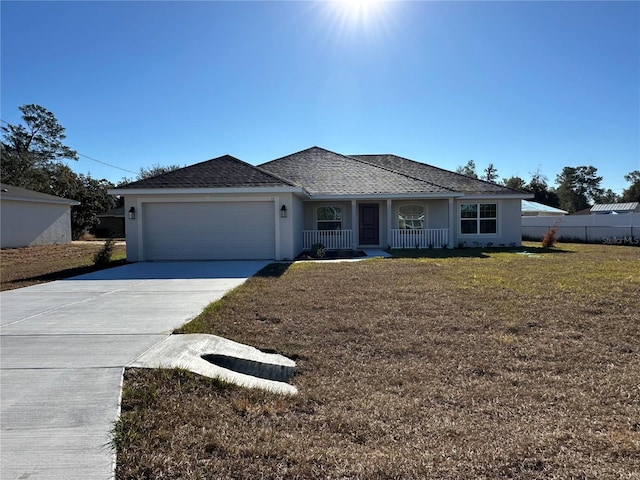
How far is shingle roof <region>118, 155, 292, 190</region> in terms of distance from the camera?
14.5 meters

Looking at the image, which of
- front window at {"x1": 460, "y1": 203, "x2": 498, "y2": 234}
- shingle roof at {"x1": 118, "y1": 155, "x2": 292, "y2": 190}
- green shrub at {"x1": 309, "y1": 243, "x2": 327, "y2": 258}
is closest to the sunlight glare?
shingle roof at {"x1": 118, "y1": 155, "x2": 292, "y2": 190}

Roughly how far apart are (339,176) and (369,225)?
2.63 metres

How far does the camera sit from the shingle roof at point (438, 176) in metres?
19.3

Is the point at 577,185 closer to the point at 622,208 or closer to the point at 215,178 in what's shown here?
the point at 622,208

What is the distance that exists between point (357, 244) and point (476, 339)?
13152 mm

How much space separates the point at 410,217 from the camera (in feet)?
63.6

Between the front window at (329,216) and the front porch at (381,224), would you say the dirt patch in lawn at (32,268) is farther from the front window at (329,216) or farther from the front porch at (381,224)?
the front window at (329,216)

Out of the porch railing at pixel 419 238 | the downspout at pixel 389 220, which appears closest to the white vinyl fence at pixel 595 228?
the porch railing at pixel 419 238

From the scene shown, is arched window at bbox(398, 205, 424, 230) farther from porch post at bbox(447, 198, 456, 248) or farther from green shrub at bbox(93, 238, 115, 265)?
green shrub at bbox(93, 238, 115, 265)

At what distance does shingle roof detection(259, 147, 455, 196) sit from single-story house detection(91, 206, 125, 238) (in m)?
24.0

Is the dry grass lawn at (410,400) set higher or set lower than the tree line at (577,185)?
lower

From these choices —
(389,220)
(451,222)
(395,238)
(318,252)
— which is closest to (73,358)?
(318,252)

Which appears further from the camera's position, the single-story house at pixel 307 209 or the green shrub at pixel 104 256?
the single-story house at pixel 307 209

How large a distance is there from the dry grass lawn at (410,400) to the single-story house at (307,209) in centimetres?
802
